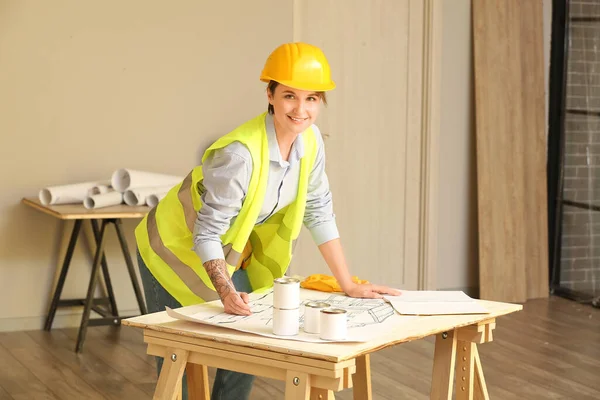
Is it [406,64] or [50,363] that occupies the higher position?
[406,64]

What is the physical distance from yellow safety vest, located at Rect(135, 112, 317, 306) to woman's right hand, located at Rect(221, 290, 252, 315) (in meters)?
0.23

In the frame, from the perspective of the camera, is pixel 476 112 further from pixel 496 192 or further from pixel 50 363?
pixel 50 363

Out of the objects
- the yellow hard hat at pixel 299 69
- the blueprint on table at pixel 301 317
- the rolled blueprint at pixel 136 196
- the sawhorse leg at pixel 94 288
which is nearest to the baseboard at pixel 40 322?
the sawhorse leg at pixel 94 288

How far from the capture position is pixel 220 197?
2551 millimetres

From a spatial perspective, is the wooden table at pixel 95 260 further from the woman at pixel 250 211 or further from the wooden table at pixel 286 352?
the wooden table at pixel 286 352

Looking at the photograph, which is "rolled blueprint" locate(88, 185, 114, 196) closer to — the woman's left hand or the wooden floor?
the wooden floor

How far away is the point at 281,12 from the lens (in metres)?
5.27

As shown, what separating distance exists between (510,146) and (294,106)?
3.56 meters

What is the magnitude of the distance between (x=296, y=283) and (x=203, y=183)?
19.2 inches

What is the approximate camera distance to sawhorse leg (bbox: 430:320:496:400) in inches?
110

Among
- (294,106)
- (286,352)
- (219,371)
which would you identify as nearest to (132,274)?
(219,371)

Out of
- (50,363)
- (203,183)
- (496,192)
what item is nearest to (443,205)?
(496,192)

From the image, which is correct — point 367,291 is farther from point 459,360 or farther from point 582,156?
point 582,156

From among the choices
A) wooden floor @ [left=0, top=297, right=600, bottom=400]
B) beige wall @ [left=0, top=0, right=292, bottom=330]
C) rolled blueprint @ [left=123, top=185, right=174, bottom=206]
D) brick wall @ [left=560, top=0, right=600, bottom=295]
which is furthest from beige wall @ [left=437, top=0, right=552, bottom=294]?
rolled blueprint @ [left=123, top=185, right=174, bottom=206]
